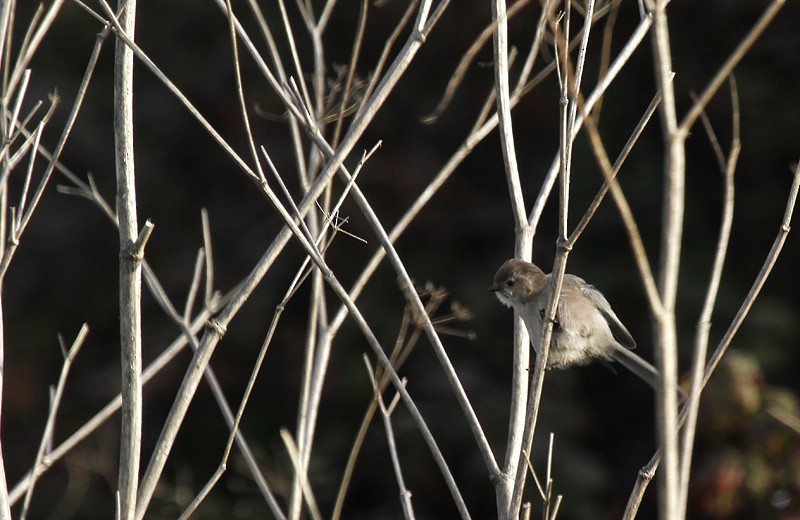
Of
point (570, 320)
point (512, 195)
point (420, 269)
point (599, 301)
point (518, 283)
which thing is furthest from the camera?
point (420, 269)

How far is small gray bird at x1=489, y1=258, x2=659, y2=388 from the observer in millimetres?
2621

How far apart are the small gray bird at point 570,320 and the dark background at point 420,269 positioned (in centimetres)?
66

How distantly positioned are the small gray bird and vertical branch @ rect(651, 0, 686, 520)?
1487 mm

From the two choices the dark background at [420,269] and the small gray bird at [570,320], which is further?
the dark background at [420,269]

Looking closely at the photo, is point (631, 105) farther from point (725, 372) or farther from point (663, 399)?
point (663, 399)

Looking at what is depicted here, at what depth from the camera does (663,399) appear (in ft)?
3.45

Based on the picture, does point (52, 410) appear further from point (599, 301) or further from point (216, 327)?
point (599, 301)

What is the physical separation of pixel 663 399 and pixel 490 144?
3.38m

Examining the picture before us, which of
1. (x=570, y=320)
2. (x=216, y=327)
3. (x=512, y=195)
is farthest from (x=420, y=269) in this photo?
(x=216, y=327)

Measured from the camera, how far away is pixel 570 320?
9.14ft

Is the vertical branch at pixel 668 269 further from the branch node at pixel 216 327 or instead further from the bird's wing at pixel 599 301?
the bird's wing at pixel 599 301

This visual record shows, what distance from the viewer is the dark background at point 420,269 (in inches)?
148

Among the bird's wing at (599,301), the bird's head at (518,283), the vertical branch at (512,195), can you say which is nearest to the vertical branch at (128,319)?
the vertical branch at (512,195)

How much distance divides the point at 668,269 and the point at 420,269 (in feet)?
10.4
